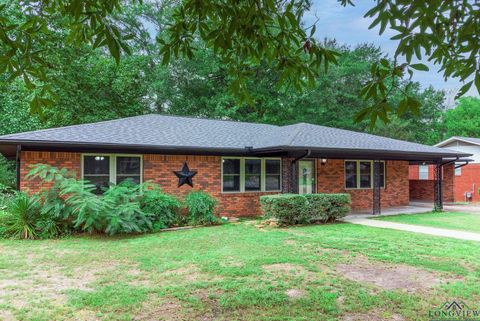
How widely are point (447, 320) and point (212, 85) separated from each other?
21791mm

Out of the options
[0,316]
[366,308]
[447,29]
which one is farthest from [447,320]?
[0,316]

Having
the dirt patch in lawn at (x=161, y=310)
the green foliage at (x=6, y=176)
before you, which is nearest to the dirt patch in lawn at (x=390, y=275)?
the dirt patch in lawn at (x=161, y=310)

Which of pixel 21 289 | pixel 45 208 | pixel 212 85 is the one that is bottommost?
pixel 21 289

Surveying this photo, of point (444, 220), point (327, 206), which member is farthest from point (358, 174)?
point (327, 206)

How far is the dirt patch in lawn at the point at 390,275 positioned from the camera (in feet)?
15.5

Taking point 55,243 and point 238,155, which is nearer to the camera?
point 55,243

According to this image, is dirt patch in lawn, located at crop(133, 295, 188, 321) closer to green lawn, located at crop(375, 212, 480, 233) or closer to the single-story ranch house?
the single-story ranch house

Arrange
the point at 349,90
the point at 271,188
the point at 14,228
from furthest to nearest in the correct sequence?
the point at 349,90 < the point at 271,188 < the point at 14,228

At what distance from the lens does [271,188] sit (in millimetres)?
12953

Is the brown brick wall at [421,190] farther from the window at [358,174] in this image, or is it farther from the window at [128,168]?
the window at [128,168]

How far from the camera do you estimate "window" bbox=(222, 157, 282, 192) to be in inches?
478

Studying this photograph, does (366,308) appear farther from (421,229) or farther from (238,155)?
(238,155)

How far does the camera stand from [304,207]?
1023 cm

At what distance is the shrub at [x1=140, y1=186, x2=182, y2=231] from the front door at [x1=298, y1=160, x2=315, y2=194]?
5.32 meters
